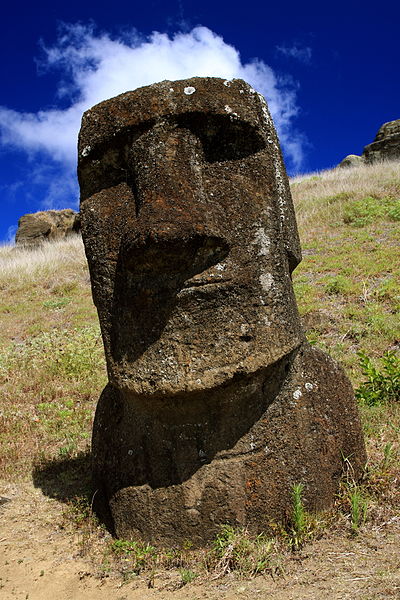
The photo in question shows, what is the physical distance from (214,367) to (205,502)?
773 mm

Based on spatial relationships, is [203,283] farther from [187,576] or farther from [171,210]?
[187,576]

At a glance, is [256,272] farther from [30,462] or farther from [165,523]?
[30,462]

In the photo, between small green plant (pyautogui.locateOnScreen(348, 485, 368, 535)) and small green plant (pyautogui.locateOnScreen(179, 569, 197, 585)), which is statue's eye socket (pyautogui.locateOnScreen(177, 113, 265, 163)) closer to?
small green plant (pyautogui.locateOnScreen(348, 485, 368, 535))

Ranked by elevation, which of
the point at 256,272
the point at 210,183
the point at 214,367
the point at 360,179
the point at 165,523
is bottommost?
the point at 165,523

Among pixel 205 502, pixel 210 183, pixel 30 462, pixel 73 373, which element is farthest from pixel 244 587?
pixel 73 373

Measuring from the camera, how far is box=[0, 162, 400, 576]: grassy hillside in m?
4.47

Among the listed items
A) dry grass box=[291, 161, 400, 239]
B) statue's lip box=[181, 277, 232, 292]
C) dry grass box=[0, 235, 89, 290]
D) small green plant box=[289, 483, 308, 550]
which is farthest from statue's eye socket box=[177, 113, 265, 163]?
dry grass box=[0, 235, 89, 290]

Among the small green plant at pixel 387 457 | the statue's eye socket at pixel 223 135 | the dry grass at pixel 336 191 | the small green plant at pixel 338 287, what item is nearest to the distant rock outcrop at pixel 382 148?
the dry grass at pixel 336 191

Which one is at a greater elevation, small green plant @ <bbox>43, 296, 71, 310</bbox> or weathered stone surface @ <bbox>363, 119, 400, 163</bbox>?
weathered stone surface @ <bbox>363, 119, 400, 163</bbox>

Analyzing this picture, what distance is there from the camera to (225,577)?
2.70m

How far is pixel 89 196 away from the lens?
334 centimetres

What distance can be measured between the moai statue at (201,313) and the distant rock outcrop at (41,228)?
19.6 m

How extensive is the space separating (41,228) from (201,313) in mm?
21612

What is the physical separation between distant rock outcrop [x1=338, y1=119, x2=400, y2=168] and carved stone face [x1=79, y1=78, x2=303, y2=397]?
71.4 feet
